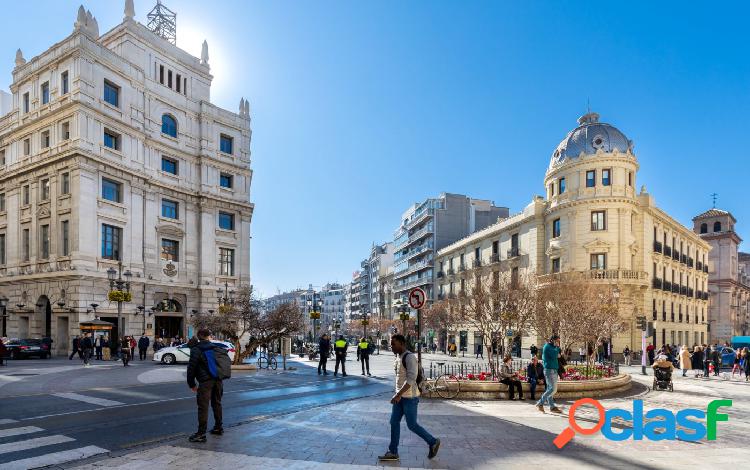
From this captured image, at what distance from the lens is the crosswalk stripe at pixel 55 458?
706 cm

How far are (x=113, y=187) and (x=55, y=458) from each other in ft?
108

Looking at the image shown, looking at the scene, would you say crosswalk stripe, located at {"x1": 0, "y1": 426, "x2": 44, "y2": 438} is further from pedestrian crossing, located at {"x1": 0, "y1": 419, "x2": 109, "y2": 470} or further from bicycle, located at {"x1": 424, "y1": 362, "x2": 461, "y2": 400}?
bicycle, located at {"x1": 424, "y1": 362, "x2": 461, "y2": 400}

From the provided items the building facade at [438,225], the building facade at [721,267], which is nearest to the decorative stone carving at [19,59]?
the building facade at [438,225]

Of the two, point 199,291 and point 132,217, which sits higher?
point 132,217

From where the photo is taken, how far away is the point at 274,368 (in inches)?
982

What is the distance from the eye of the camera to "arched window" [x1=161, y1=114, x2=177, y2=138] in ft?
137

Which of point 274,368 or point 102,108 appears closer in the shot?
point 274,368

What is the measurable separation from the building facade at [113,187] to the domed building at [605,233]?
84.0 ft

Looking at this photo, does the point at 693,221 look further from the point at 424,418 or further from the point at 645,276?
the point at 424,418

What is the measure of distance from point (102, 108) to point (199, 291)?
51.2 ft

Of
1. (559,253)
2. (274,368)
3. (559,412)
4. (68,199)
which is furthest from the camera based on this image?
(559,253)

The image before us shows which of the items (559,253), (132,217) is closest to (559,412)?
(559,253)

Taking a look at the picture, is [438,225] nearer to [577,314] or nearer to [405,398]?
[577,314]

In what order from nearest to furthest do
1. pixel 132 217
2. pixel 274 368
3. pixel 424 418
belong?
pixel 424 418, pixel 274 368, pixel 132 217
